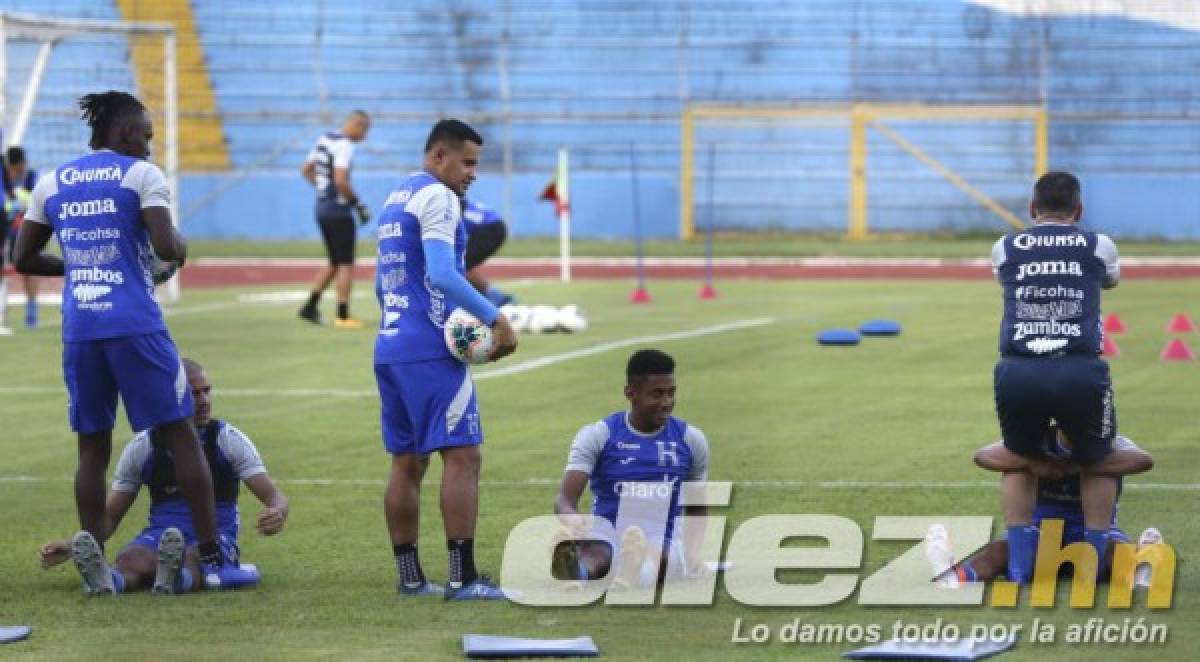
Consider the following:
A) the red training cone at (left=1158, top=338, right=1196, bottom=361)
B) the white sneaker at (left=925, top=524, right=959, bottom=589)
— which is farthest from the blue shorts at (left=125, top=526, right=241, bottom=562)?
the red training cone at (left=1158, top=338, right=1196, bottom=361)

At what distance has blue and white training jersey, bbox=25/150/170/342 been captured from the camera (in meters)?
9.33

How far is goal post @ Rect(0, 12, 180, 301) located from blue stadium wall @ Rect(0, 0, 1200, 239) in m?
10.2

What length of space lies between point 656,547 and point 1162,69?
37.6m

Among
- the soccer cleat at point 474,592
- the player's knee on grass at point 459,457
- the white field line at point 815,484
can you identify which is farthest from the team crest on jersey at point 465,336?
the white field line at point 815,484

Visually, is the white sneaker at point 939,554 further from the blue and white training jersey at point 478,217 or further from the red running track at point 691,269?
the red running track at point 691,269

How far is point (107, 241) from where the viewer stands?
368 inches

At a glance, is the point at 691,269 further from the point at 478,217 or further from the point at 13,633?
the point at 13,633

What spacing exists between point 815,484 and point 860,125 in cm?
3215

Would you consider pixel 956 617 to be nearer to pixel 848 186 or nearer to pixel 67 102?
pixel 67 102

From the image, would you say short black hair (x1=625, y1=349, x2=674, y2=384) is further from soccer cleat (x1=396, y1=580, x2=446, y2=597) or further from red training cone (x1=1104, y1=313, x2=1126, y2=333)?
red training cone (x1=1104, y1=313, x2=1126, y2=333)

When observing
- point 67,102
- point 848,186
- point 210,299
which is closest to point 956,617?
point 210,299

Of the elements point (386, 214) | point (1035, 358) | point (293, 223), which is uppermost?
point (386, 214)

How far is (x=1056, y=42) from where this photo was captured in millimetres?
45469

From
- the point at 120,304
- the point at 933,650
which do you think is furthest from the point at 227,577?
the point at 933,650
